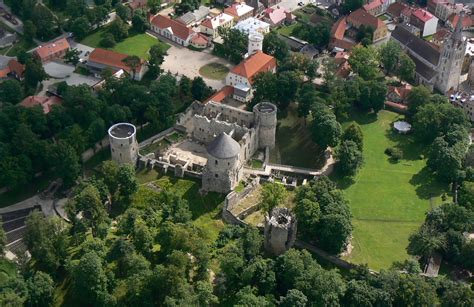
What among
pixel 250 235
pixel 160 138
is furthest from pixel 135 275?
pixel 160 138

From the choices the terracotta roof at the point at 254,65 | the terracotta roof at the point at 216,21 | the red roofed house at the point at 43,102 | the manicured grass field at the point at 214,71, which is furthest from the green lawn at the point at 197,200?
the terracotta roof at the point at 216,21

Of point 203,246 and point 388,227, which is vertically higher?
point 203,246

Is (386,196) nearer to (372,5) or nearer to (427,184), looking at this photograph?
(427,184)

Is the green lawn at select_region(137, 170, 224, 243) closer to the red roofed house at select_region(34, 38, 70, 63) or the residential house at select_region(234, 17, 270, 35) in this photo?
the red roofed house at select_region(34, 38, 70, 63)

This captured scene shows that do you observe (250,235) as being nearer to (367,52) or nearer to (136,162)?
(136,162)

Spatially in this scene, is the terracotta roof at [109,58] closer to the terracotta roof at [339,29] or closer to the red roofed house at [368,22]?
the terracotta roof at [339,29]
